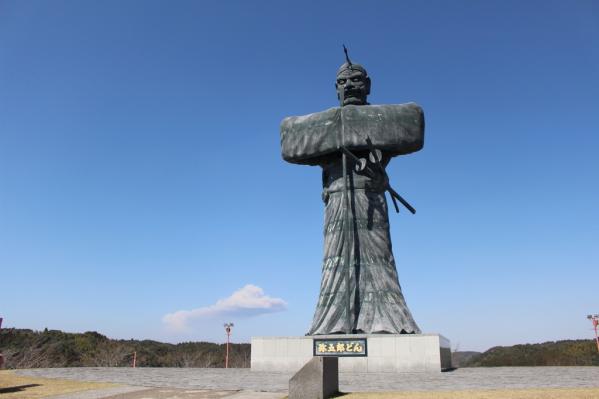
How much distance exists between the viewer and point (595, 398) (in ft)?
18.0

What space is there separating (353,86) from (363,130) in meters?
1.95

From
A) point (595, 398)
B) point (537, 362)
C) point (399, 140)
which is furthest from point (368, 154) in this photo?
point (537, 362)

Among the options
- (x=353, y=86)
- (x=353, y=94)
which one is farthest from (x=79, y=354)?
(x=353, y=86)

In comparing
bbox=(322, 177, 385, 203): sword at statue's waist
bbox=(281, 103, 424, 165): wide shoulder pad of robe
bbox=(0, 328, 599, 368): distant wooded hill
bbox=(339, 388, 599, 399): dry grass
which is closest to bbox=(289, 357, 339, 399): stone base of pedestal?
bbox=(339, 388, 599, 399): dry grass

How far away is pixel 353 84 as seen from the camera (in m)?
14.5

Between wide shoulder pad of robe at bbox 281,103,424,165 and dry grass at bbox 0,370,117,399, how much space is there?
27.4 ft

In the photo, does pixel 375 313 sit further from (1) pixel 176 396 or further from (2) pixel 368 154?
(1) pixel 176 396

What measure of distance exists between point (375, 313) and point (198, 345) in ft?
89.4

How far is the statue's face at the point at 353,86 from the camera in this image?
47.5 ft

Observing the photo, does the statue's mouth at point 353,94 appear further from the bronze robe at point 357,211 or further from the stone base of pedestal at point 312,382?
the stone base of pedestal at point 312,382

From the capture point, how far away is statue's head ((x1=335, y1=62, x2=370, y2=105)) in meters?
14.5

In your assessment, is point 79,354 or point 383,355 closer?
point 383,355

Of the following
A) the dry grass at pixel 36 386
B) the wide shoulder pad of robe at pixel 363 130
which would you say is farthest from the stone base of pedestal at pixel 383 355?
the wide shoulder pad of robe at pixel 363 130

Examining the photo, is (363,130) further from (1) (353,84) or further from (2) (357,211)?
(2) (357,211)
